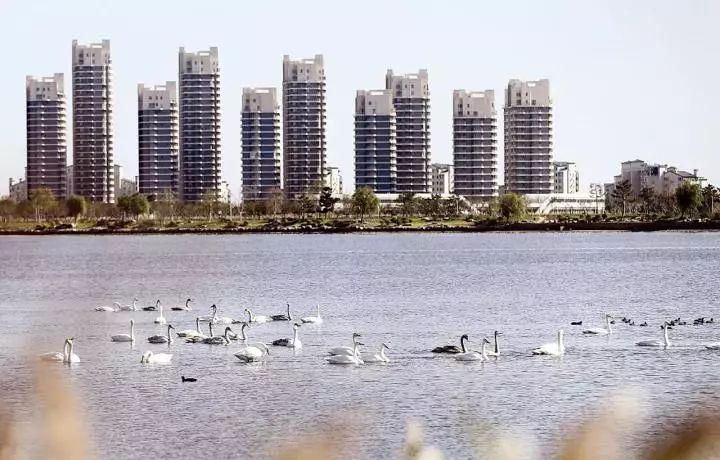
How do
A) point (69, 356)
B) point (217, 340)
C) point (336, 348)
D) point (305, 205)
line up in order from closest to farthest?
point (69, 356), point (336, 348), point (217, 340), point (305, 205)

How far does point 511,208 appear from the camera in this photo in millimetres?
142500

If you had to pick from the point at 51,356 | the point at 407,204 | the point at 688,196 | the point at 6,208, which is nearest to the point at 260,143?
the point at 407,204

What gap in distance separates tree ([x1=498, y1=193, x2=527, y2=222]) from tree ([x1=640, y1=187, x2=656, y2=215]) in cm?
1411

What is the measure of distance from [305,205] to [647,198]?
1576 inches

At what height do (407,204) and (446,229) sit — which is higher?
(407,204)

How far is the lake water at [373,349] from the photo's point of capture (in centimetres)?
1502

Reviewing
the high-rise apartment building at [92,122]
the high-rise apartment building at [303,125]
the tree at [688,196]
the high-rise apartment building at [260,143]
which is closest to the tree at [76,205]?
the high-rise apartment building at [92,122]

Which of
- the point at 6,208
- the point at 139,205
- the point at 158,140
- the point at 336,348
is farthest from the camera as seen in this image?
the point at 158,140

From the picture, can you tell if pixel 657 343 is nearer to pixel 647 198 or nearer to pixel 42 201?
pixel 647 198

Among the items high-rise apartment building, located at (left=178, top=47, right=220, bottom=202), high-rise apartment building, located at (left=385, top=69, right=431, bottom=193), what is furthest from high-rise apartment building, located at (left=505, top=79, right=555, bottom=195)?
high-rise apartment building, located at (left=178, top=47, right=220, bottom=202)

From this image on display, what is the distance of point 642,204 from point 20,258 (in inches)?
3515

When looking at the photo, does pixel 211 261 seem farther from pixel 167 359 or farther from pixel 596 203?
pixel 596 203

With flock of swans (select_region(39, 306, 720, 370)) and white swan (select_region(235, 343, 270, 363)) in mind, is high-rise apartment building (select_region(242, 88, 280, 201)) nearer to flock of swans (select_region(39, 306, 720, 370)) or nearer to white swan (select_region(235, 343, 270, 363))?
flock of swans (select_region(39, 306, 720, 370))

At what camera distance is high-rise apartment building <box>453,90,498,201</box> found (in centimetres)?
17575
